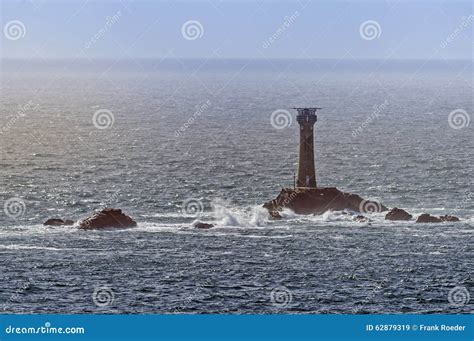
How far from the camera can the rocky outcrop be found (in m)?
121

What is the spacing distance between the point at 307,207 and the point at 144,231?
62.3 feet

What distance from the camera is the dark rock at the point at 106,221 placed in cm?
11069

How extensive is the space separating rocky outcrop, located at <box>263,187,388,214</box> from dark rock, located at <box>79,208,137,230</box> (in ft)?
55.7

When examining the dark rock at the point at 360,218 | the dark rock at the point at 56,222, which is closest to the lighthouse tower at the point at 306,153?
the dark rock at the point at 360,218

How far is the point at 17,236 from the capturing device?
4190 inches

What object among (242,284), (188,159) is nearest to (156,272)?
(242,284)

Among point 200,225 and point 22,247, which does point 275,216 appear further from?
point 22,247

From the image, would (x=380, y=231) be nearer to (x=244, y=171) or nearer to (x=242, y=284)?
(x=242, y=284)

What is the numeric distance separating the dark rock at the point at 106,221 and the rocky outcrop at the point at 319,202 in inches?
668

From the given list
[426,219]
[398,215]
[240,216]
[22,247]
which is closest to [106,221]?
[22,247]

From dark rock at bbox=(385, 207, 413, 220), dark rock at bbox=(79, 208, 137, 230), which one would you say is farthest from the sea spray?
dark rock at bbox=(385, 207, 413, 220)

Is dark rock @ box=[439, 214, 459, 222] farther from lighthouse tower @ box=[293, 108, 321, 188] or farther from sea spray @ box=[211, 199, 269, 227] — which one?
sea spray @ box=[211, 199, 269, 227]

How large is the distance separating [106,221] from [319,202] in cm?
2262

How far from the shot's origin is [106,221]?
110938 millimetres
